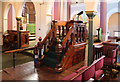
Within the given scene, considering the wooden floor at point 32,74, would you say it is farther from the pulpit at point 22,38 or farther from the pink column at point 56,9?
the pink column at point 56,9

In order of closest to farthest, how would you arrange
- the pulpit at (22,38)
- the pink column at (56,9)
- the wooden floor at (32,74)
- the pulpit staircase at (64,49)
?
1. the wooden floor at (32,74)
2. the pulpit staircase at (64,49)
3. the pulpit at (22,38)
4. the pink column at (56,9)

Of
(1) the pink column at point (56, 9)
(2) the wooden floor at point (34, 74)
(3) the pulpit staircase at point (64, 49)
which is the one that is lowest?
(2) the wooden floor at point (34, 74)

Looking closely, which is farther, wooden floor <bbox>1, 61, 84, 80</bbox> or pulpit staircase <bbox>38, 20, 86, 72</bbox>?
pulpit staircase <bbox>38, 20, 86, 72</bbox>

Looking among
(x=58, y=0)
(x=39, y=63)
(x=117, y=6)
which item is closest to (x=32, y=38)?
(x=58, y=0)

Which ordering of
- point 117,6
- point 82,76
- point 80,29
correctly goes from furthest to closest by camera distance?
point 117,6 < point 80,29 < point 82,76

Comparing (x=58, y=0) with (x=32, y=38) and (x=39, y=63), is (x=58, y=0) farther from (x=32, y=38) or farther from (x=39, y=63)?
(x=39, y=63)

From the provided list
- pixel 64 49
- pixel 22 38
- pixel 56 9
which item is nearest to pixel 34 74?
pixel 64 49

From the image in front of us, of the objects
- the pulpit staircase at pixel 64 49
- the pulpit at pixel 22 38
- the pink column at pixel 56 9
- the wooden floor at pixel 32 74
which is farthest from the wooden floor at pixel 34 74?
the pink column at pixel 56 9

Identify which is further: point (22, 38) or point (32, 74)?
point (22, 38)

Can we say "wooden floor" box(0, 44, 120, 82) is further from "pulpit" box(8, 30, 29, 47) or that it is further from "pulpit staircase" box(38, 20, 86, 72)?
"pulpit" box(8, 30, 29, 47)

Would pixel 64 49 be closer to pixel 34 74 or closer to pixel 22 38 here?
pixel 34 74

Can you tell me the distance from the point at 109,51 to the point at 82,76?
2.95m

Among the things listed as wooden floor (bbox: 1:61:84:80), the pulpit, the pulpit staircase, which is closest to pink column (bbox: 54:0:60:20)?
the pulpit

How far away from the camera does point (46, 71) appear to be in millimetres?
4234
